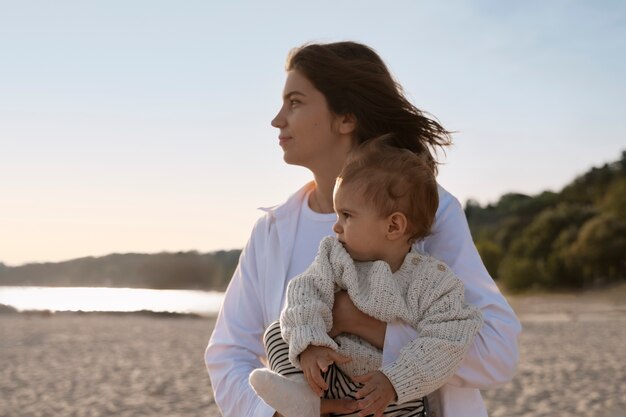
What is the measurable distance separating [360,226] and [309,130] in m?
0.53

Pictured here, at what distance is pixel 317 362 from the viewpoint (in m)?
2.01

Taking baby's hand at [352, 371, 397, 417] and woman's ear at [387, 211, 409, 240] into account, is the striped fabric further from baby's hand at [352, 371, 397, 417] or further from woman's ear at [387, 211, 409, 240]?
woman's ear at [387, 211, 409, 240]

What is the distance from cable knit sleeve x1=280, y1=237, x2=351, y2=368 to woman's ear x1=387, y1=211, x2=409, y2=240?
125 millimetres

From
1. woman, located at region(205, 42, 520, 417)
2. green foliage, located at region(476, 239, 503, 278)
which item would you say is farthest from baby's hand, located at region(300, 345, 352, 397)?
green foliage, located at region(476, 239, 503, 278)

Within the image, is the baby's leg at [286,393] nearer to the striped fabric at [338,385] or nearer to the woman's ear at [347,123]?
the striped fabric at [338,385]

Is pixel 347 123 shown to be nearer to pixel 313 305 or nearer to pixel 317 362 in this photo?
pixel 313 305

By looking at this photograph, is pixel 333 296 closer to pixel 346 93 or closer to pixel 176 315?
pixel 346 93

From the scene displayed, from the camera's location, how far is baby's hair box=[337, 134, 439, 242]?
2.11 meters

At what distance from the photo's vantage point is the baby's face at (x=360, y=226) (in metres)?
2.12

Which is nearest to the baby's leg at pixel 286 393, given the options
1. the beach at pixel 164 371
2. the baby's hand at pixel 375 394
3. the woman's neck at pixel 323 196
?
the baby's hand at pixel 375 394

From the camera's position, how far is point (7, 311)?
106 ft

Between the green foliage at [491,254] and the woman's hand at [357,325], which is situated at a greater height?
Result: the green foliage at [491,254]

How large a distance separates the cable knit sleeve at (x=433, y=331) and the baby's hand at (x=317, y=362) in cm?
12

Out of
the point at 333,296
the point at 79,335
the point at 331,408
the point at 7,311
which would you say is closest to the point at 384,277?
the point at 333,296
